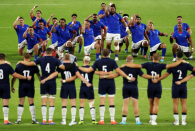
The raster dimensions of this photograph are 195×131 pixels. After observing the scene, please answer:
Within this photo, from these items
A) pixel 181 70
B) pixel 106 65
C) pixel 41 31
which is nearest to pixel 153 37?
pixel 41 31

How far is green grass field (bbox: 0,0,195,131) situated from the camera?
11.1m

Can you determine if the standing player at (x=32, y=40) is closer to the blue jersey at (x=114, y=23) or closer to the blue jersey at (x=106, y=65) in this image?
the blue jersey at (x=114, y=23)

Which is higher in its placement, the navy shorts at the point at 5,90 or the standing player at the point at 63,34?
the standing player at the point at 63,34

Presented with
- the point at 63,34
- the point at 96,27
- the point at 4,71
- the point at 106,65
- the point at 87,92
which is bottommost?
the point at 87,92

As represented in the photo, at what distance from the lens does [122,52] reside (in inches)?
890

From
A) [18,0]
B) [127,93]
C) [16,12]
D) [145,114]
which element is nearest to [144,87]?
[145,114]

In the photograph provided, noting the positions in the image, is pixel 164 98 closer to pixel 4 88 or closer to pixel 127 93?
pixel 127 93

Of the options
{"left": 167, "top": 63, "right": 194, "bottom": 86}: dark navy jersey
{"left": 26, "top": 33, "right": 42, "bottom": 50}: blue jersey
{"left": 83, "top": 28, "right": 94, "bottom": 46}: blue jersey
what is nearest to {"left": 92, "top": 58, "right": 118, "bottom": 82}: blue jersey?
{"left": 167, "top": 63, "right": 194, "bottom": 86}: dark navy jersey

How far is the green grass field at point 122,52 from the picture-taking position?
1112 cm

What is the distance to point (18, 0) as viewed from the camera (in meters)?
35.2

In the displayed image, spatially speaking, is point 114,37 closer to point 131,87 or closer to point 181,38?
point 181,38

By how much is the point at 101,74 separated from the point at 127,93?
0.88 metres

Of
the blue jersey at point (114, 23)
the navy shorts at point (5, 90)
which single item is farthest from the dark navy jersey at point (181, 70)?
the blue jersey at point (114, 23)

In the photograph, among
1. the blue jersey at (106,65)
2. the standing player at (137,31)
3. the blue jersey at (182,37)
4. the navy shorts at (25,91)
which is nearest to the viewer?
the blue jersey at (106,65)
